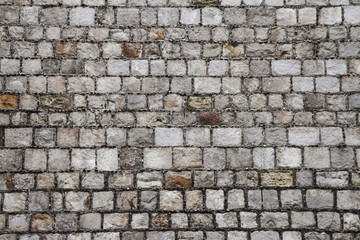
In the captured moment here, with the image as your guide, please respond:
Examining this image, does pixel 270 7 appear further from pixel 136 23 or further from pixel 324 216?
pixel 324 216

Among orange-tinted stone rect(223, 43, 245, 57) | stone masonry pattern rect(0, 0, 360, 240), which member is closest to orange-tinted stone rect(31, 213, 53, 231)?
stone masonry pattern rect(0, 0, 360, 240)

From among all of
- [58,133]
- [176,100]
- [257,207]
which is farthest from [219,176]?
[58,133]

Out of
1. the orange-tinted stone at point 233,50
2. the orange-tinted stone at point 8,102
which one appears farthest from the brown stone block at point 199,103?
the orange-tinted stone at point 8,102

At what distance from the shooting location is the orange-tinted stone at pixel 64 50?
4.24m

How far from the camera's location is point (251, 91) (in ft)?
13.9

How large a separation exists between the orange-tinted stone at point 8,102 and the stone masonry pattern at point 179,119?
1 cm

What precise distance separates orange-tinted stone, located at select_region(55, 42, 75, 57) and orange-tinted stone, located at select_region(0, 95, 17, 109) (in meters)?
0.66

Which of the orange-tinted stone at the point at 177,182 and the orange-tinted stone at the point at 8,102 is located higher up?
the orange-tinted stone at the point at 8,102

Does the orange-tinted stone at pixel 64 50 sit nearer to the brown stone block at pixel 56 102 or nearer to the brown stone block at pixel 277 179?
the brown stone block at pixel 56 102

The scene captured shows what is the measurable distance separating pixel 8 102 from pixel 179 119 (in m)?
1.84

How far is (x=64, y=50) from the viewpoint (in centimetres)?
425

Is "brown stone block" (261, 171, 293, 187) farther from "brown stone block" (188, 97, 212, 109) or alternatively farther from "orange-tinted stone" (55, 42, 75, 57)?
"orange-tinted stone" (55, 42, 75, 57)

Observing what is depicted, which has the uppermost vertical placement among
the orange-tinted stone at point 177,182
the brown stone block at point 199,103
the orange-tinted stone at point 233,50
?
the orange-tinted stone at point 233,50

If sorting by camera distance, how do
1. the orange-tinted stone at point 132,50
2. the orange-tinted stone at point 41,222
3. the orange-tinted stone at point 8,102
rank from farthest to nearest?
1. the orange-tinted stone at point 132,50
2. the orange-tinted stone at point 8,102
3. the orange-tinted stone at point 41,222
